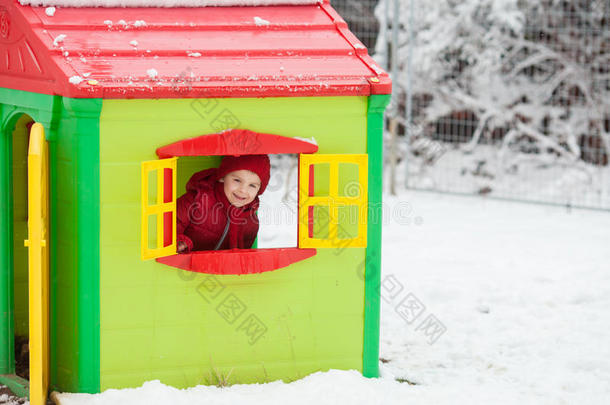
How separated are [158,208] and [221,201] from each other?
1.70 ft

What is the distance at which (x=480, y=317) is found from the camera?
4.99m

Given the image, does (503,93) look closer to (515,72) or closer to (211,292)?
(515,72)

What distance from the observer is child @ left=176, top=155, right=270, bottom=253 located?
3912 millimetres

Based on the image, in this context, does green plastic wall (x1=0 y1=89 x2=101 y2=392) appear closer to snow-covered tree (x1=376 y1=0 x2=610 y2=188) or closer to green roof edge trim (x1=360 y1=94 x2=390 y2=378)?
green roof edge trim (x1=360 y1=94 x2=390 y2=378)

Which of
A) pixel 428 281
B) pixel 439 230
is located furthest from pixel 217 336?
pixel 439 230

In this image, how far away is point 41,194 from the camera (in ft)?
11.0

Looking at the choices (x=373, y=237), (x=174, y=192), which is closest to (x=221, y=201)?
(x=174, y=192)

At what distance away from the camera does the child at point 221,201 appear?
154 inches

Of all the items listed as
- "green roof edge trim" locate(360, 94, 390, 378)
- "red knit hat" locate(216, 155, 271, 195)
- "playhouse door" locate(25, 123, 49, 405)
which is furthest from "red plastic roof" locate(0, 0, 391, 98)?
"red knit hat" locate(216, 155, 271, 195)

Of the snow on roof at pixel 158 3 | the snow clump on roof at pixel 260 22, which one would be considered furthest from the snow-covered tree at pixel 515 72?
the snow clump on roof at pixel 260 22

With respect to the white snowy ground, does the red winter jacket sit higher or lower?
higher

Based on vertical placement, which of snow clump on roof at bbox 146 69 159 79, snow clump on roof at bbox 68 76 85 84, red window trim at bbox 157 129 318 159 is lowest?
red window trim at bbox 157 129 318 159

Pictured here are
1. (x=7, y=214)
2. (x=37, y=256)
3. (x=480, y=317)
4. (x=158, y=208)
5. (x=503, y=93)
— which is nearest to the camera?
(x=37, y=256)

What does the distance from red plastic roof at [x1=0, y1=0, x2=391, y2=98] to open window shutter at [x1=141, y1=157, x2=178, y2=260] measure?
0.26 metres
